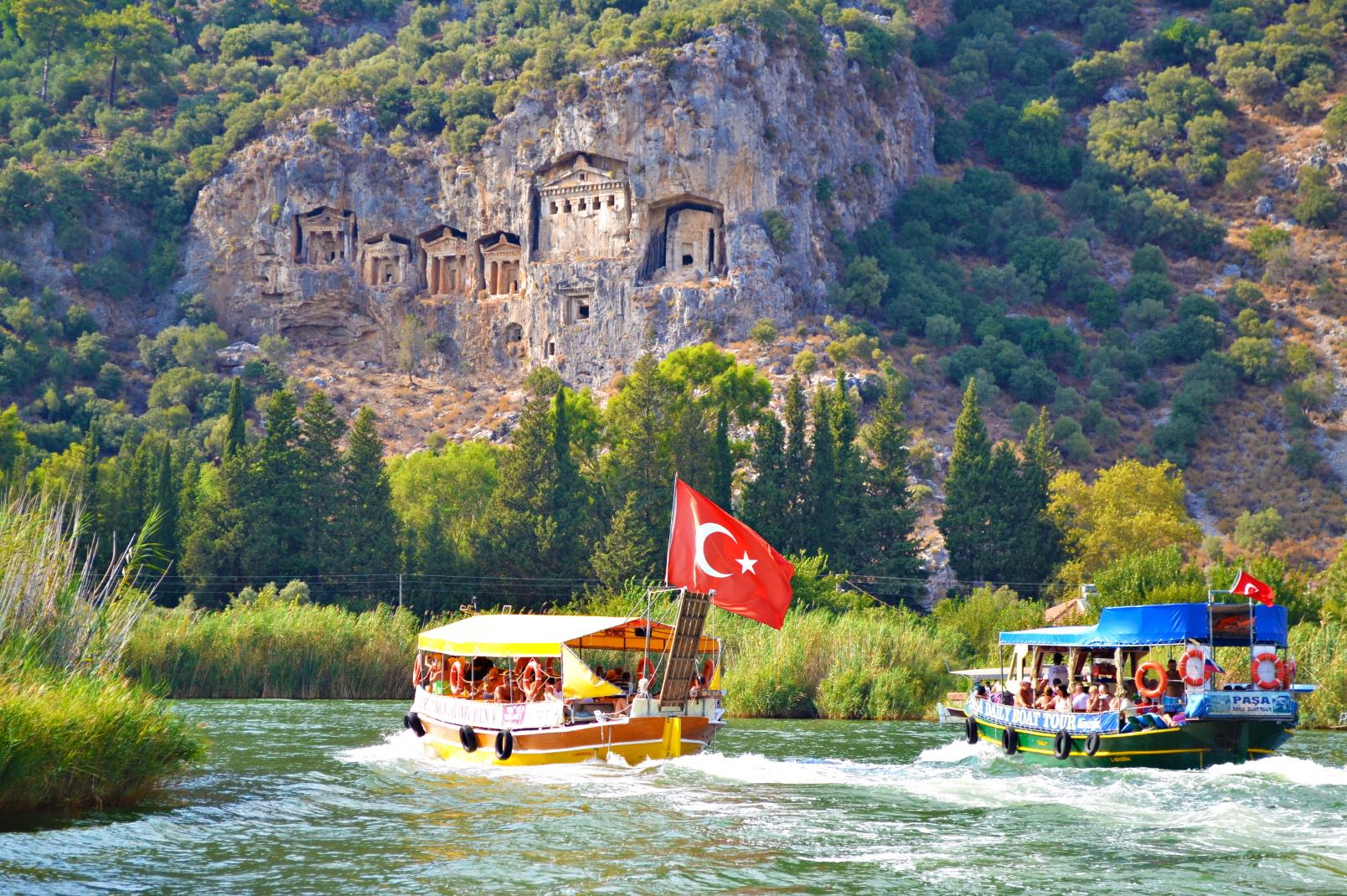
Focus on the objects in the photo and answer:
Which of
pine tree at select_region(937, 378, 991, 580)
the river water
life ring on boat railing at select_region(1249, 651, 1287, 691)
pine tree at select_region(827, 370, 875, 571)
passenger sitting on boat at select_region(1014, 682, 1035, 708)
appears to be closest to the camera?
the river water

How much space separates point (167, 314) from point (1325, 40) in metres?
85.7

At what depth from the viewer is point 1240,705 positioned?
3444 centimetres

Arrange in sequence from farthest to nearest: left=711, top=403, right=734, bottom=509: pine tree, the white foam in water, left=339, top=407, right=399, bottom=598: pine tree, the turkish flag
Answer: left=711, top=403, right=734, bottom=509: pine tree, left=339, top=407, right=399, bottom=598: pine tree, the turkish flag, the white foam in water

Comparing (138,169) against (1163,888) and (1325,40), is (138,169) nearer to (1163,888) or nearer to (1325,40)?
(1325,40)

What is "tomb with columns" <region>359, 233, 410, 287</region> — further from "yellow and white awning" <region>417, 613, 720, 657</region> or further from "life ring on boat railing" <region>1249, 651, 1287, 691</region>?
"life ring on boat railing" <region>1249, 651, 1287, 691</region>

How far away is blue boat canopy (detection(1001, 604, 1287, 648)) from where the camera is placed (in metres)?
35.4

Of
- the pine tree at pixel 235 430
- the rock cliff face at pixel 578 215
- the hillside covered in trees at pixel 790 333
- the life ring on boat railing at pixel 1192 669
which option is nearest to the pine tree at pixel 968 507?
the hillside covered in trees at pixel 790 333

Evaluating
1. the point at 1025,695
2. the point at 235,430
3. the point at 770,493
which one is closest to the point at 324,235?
the point at 235,430

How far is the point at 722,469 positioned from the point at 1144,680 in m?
41.6

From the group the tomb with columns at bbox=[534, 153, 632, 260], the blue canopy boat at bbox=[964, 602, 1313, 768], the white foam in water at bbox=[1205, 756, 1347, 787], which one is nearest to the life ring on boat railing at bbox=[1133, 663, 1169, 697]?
the blue canopy boat at bbox=[964, 602, 1313, 768]

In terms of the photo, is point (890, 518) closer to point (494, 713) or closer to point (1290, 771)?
point (494, 713)

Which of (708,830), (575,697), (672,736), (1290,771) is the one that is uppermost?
(575,697)

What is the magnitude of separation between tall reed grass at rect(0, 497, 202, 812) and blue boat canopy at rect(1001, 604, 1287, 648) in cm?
1884

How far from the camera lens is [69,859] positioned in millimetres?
23547
